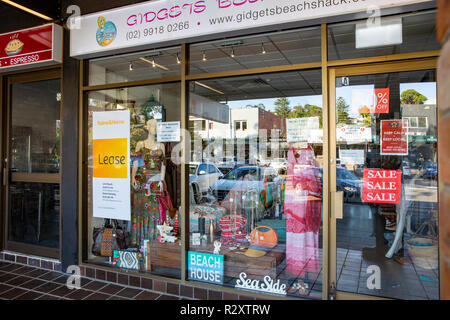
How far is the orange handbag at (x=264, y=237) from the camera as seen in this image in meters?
3.30

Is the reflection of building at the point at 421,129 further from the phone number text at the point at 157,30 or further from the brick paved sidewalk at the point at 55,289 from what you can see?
the brick paved sidewalk at the point at 55,289

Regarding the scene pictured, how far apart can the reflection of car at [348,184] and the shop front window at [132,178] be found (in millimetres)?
1712

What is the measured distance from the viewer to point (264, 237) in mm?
3346

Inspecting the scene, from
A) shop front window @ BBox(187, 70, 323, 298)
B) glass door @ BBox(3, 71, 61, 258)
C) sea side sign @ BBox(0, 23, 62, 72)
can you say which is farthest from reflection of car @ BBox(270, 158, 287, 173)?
sea side sign @ BBox(0, 23, 62, 72)

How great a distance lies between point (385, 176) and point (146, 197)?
2.52 m

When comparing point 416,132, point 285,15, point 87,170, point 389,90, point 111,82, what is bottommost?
point 87,170

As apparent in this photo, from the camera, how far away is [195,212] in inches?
136

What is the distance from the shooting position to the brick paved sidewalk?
312 centimetres

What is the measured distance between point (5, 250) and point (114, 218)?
73.2 inches

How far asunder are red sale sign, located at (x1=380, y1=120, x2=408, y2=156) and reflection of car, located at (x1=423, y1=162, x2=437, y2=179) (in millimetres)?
189

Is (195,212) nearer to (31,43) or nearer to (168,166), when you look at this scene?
(168,166)

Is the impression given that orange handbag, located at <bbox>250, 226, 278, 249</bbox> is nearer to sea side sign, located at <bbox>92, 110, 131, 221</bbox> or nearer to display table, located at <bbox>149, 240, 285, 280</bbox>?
display table, located at <bbox>149, 240, 285, 280</bbox>

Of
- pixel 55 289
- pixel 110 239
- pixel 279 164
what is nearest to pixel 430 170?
pixel 279 164
